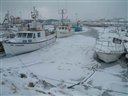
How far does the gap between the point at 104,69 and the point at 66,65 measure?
2314mm

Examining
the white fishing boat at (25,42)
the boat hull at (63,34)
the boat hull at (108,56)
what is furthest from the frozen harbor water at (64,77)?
the boat hull at (63,34)

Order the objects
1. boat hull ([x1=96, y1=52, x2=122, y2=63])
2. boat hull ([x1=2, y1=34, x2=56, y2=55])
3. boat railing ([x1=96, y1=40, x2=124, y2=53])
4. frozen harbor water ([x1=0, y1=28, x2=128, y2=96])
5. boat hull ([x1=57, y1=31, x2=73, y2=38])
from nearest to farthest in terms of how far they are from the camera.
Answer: frozen harbor water ([x1=0, y1=28, x2=128, y2=96]), boat hull ([x1=96, y1=52, x2=122, y2=63]), boat railing ([x1=96, y1=40, x2=124, y2=53]), boat hull ([x1=2, y1=34, x2=56, y2=55]), boat hull ([x1=57, y1=31, x2=73, y2=38])

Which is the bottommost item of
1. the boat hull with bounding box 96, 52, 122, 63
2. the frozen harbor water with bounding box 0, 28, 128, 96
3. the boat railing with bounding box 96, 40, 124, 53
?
the frozen harbor water with bounding box 0, 28, 128, 96

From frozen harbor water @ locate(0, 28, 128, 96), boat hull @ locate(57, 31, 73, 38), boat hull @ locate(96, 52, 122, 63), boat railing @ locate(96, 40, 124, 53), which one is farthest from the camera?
boat hull @ locate(57, 31, 73, 38)

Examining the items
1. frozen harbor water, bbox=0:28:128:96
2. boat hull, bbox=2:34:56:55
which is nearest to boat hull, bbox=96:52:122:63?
frozen harbor water, bbox=0:28:128:96

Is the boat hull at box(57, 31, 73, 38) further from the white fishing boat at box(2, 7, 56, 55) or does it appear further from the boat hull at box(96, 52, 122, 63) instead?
the boat hull at box(96, 52, 122, 63)

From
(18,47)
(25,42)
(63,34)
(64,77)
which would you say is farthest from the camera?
(63,34)

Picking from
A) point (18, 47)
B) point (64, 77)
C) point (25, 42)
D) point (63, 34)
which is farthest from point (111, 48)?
point (63, 34)

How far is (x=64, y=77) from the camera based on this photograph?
7.98m

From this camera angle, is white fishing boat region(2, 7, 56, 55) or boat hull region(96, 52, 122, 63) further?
white fishing boat region(2, 7, 56, 55)

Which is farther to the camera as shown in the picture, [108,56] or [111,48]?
[111,48]

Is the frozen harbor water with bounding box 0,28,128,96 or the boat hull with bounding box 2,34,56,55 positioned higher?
the boat hull with bounding box 2,34,56,55

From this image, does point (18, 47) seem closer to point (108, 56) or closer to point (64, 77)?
point (64, 77)

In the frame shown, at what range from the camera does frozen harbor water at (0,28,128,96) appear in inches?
253
